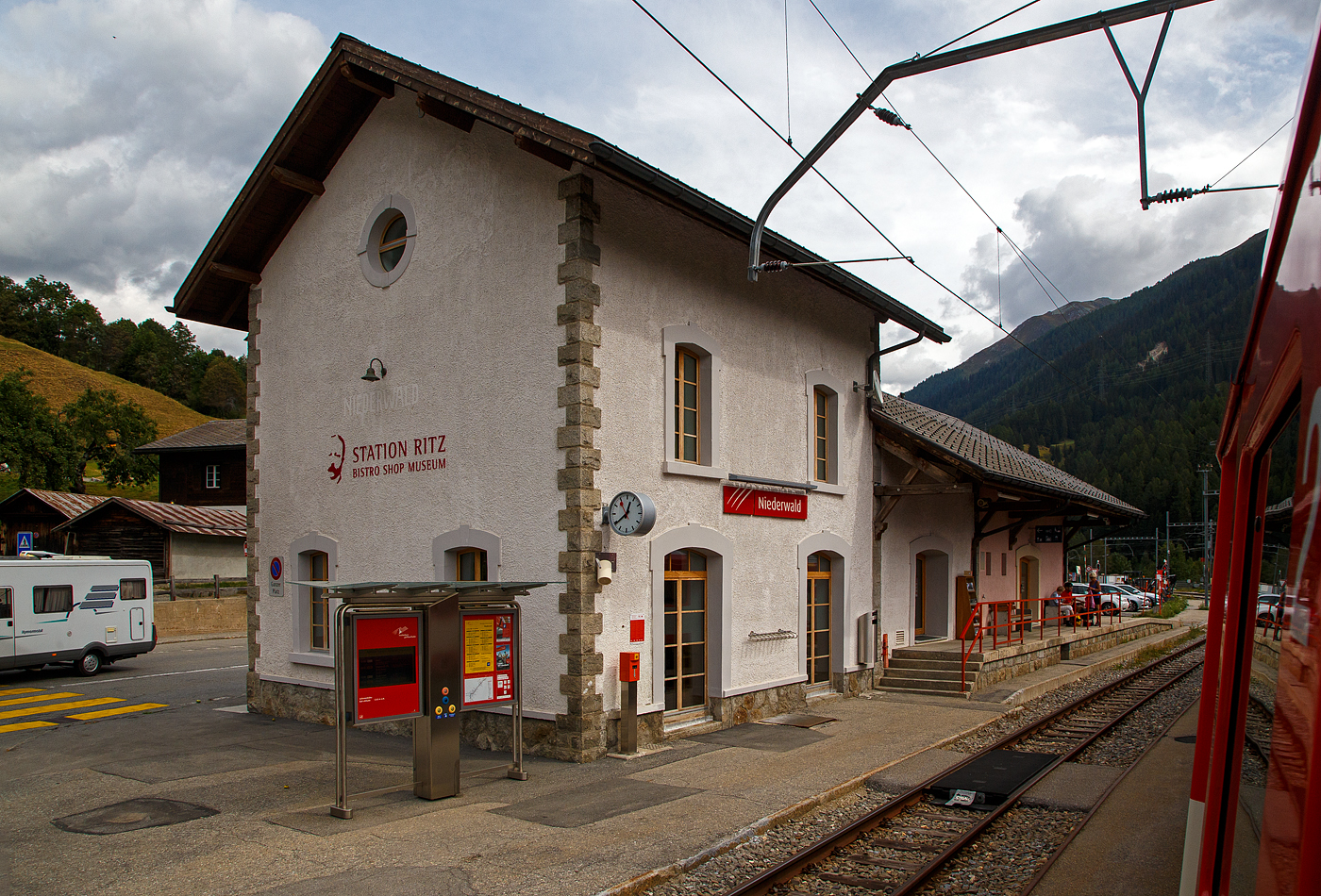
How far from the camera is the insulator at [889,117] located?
8844mm

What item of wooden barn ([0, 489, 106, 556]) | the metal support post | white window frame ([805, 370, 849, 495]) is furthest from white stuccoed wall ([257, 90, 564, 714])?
wooden barn ([0, 489, 106, 556])

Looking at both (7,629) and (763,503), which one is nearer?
(763,503)

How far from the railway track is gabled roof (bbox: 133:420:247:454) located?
3365 cm

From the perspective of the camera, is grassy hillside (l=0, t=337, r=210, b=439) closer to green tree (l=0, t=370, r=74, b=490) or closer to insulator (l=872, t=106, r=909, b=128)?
green tree (l=0, t=370, r=74, b=490)

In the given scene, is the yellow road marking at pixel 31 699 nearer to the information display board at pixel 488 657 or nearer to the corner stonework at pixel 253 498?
the corner stonework at pixel 253 498

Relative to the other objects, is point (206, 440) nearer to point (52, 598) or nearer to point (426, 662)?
point (52, 598)

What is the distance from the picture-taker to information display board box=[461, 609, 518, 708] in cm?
898

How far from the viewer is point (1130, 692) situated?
16.5m

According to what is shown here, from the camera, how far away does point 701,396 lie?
12617 millimetres

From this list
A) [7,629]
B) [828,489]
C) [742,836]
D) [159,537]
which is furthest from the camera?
[159,537]

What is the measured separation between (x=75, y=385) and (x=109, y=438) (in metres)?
31.5

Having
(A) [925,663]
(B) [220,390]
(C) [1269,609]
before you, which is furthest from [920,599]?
(B) [220,390]

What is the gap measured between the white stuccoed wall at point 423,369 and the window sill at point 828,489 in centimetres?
535

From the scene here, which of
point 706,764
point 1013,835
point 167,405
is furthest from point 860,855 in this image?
point 167,405
